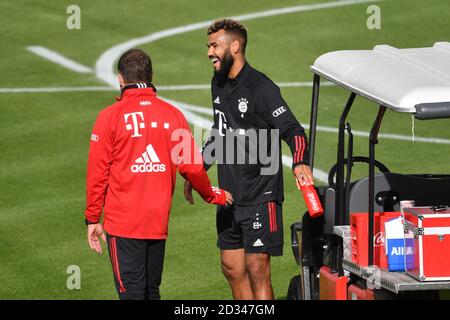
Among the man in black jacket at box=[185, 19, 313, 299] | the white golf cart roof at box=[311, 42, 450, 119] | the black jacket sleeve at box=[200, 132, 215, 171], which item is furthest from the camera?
the black jacket sleeve at box=[200, 132, 215, 171]

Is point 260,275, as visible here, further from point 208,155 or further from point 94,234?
point 94,234

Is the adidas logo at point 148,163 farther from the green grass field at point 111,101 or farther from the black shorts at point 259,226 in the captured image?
the green grass field at point 111,101

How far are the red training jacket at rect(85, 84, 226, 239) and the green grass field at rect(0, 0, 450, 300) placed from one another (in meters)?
2.75

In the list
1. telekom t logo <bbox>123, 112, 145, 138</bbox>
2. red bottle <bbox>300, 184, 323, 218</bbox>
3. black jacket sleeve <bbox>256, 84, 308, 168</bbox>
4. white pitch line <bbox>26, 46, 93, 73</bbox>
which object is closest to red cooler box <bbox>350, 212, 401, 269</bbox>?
red bottle <bbox>300, 184, 323, 218</bbox>

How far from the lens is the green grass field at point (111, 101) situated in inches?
503

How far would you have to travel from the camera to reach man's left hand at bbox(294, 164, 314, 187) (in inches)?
363

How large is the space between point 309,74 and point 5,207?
27.5ft

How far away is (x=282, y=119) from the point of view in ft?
32.7

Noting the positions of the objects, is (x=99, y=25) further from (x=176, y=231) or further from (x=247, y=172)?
(x=247, y=172)

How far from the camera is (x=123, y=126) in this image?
9.21m

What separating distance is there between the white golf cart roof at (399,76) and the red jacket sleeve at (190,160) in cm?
126

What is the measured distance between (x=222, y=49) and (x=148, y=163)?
5.30 feet

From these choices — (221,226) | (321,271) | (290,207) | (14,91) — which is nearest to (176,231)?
(290,207)

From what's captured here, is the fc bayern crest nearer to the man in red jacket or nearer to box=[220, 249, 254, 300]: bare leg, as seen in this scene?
→ the man in red jacket
